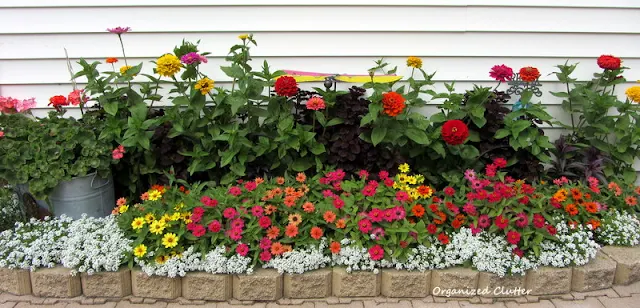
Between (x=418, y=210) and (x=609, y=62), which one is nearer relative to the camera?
(x=418, y=210)

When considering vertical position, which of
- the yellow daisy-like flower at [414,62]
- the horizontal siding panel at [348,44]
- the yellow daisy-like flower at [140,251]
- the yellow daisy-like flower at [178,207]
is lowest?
the yellow daisy-like flower at [140,251]

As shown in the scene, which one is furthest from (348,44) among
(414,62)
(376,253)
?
(376,253)

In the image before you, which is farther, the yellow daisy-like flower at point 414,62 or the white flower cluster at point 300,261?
the yellow daisy-like flower at point 414,62

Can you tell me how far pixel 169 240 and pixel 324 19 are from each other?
173 centimetres

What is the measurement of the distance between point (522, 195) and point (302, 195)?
123 centimetres

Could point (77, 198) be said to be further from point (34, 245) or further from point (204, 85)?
point (204, 85)

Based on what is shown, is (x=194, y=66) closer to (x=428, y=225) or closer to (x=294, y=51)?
(x=294, y=51)

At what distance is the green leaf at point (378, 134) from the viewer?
2.92 meters

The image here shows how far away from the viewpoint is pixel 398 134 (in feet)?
9.80

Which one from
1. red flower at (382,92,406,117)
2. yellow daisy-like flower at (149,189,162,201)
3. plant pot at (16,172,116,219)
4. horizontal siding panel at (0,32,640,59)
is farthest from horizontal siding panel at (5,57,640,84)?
yellow daisy-like flower at (149,189,162,201)

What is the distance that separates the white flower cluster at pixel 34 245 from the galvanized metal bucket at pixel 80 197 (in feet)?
0.28

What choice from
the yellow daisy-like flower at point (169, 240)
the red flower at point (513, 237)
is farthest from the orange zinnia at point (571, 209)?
the yellow daisy-like flower at point (169, 240)

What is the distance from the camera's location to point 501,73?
310 cm

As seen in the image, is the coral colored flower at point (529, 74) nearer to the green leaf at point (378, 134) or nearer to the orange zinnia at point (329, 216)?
the green leaf at point (378, 134)
